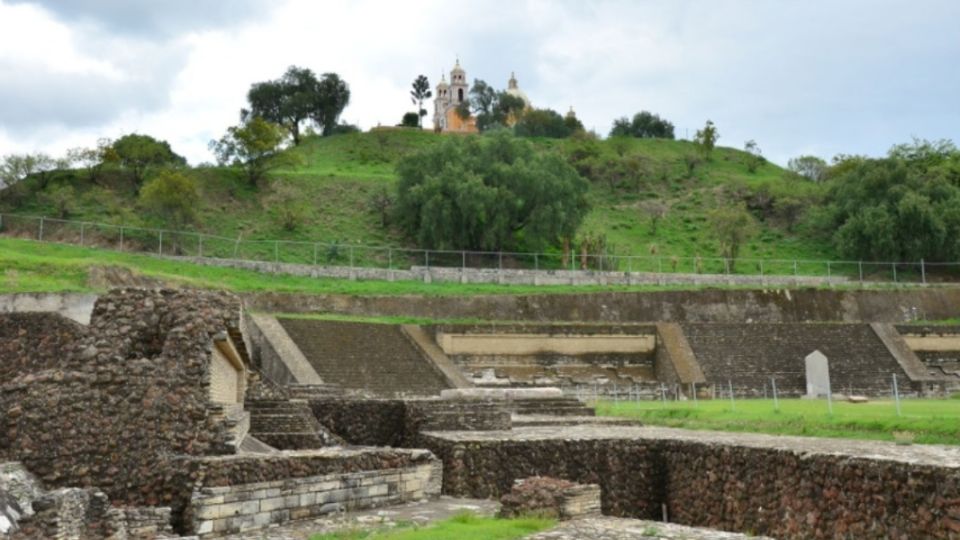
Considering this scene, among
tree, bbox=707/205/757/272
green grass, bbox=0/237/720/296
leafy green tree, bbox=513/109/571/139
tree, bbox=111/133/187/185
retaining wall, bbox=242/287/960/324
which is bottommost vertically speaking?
retaining wall, bbox=242/287/960/324

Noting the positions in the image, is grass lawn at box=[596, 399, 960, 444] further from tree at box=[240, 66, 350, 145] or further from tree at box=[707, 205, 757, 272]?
tree at box=[240, 66, 350, 145]

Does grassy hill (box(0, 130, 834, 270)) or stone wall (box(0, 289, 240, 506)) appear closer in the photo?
stone wall (box(0, 289, 240, 506))

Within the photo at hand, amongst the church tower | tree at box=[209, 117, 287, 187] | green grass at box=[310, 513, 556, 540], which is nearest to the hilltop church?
the church tower

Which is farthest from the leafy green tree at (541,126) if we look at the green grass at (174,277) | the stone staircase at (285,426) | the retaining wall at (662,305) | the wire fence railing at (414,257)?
the stone staircase at (285,426)

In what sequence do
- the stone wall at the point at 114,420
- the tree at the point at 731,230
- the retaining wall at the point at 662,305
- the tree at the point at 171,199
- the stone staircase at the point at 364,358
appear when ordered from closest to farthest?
the stone wall at the point at 114,420 → the stone staircase at the point at 364,358 → the retaining wall at the point at 662,305 → the tree at the point at 171,199 → the tree at the point at 731,230

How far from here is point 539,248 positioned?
50531 mm

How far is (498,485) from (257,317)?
18955 mm

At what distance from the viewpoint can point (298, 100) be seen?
8206 centimetres

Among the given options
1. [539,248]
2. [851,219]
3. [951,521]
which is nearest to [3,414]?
[951,521]

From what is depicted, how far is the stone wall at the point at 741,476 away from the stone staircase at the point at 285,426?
2.05 meters

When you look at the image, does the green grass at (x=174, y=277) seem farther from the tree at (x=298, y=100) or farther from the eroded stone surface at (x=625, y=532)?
the tree at (x=298, y=100)

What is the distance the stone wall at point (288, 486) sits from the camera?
1026cm

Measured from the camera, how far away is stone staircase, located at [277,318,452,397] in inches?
1170

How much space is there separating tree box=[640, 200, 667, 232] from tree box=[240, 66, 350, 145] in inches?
1242
